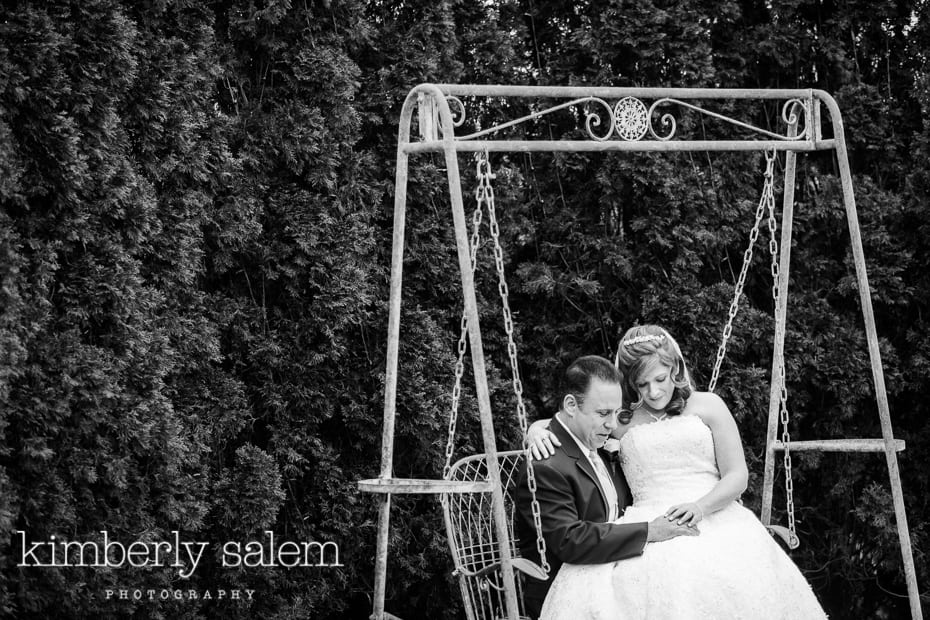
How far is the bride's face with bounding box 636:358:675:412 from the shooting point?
376cm

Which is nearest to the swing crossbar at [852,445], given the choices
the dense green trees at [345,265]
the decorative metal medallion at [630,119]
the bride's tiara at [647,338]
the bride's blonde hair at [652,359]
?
the bride's blonde hair at [652,359]

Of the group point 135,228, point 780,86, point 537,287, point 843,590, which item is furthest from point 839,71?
point 135,228

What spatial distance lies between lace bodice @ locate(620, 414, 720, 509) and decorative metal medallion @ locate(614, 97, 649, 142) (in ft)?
3.62

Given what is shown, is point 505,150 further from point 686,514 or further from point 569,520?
point 686,514

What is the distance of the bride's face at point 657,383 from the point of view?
148 inches

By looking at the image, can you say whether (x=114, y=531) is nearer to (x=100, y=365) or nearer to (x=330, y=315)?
(x=100, y=365)

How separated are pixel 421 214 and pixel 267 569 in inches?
71.1

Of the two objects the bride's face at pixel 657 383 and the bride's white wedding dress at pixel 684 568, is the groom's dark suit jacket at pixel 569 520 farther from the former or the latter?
the bride's face at pixel 657 383

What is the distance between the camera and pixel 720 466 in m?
3.73

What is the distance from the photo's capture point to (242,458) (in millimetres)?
4285

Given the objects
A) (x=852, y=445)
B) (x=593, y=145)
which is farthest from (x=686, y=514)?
(x=593, y=145)

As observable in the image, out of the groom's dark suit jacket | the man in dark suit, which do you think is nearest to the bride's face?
the man in dark suit

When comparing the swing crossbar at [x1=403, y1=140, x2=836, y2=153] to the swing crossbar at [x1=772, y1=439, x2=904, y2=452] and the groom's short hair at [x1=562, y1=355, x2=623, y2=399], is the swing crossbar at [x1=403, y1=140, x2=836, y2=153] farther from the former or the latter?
the swing crossbar at [x1=772, y1=439, x2=904, y2=452]

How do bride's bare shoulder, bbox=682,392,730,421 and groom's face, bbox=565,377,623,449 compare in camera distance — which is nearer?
groom's face, bbox=565,377,623,449
